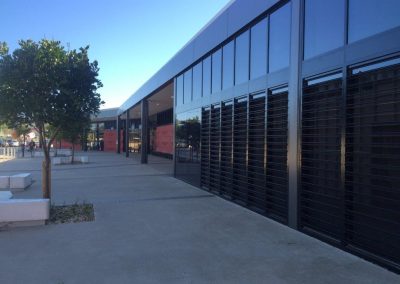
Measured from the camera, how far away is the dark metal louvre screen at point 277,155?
785 cm

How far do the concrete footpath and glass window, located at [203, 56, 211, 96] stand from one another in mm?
4764

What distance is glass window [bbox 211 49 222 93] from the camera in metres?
11.7

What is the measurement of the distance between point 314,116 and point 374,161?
65.8 inches

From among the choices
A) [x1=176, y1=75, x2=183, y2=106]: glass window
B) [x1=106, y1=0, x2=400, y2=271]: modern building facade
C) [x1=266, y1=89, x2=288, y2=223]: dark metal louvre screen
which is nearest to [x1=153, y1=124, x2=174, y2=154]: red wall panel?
[x1=176, y1=75, x2=183, y2=106]: glass window

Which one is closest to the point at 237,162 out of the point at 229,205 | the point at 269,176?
the point at 229,205

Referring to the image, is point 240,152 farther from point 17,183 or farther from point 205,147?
point 17,183

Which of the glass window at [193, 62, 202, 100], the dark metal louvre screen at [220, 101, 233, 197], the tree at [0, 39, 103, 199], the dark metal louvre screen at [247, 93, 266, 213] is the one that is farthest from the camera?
the glass window at [193, 62, 202, 100]

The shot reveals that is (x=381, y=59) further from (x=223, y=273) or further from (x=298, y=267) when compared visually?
(x=223, y=273)

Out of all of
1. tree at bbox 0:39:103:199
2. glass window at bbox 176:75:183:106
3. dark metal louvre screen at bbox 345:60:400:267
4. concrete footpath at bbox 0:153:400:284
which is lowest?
concrete footpath at bbox 0:153:400:284

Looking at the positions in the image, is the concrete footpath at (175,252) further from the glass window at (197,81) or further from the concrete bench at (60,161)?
the concrete bench at (60,161)

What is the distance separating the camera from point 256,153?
9195 mm

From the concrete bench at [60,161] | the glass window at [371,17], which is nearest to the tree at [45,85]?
the glass window at [371,17]

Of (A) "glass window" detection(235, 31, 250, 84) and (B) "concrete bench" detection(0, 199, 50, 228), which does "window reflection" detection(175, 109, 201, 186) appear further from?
(B) "concrete bench" detection(0, 199, 50, 228)

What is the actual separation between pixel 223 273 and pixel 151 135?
118 ft
